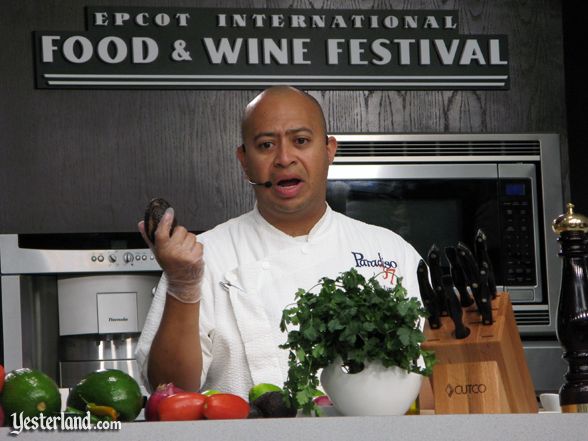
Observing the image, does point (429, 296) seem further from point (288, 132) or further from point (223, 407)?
point (288, 132)

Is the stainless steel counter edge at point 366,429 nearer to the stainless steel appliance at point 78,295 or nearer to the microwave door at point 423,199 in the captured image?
the stainless steel appliance at point 78,295

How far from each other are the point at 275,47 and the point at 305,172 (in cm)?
105

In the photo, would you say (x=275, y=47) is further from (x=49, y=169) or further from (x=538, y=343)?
(x=538, y=343)

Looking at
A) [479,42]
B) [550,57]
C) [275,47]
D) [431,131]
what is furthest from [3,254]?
[550,57]

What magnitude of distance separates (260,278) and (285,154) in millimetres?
264

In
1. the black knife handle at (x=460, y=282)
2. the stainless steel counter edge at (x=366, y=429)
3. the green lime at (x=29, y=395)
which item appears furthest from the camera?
the black knife handle at (x=460, y=282)

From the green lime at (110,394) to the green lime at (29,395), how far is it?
4 centimetres

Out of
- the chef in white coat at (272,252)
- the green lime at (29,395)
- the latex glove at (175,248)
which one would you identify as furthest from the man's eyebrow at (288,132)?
the green lime at (29,395)

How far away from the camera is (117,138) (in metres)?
3.14

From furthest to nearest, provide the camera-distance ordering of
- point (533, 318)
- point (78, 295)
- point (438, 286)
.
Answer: point (533, 318), point (78, 295), point (438, 286)

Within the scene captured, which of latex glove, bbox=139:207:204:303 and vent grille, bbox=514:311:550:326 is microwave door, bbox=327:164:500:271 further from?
latex glove, bbox=139:207:204:303

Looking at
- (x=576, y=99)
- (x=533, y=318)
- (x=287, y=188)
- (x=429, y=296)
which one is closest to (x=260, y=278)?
(x=287, y=188)

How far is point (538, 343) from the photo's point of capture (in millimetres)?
3168

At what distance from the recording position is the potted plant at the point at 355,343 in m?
1.29
